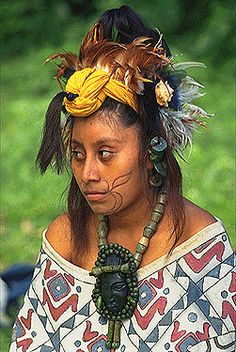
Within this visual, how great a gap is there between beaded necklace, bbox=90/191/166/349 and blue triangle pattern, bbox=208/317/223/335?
303 millimetres

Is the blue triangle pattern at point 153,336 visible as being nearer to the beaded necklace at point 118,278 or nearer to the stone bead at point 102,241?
the beaded necklace at point 118,278

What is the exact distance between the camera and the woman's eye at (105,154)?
4457 mm

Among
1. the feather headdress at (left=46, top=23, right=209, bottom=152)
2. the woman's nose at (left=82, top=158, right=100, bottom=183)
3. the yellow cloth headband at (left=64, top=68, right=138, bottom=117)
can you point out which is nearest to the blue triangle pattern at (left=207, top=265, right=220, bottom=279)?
the feather headdress at (left=46, top=23, right=209, bottom=152)

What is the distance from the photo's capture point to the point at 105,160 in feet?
14.7

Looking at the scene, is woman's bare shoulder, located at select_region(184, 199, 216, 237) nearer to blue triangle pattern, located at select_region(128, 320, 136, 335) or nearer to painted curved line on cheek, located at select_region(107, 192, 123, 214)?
painted curved line on cheek, located at select_region(107, 192, 123, 214)

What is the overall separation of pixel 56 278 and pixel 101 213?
1.65 feet

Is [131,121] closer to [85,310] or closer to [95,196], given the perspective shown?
[95,196]

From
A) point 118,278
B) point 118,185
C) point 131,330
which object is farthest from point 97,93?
point 131,330

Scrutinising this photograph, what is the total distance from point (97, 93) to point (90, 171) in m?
0.29

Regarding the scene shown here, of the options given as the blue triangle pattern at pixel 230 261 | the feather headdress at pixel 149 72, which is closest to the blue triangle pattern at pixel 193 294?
the blue triangle pattern at pixel 230 261

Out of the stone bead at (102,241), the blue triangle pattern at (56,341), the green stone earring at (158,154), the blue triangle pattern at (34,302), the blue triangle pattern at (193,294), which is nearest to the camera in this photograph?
the green stone earring at (158,154)

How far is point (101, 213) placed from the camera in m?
4.61

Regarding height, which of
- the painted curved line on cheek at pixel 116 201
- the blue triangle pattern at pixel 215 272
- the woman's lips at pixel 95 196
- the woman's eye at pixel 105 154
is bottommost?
the blue triangle pattern at pixel 215 272

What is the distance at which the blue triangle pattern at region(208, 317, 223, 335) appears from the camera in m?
4.61
